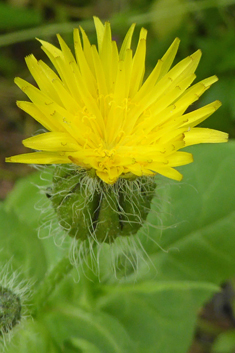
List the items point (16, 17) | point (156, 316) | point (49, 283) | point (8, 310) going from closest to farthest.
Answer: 1. point (8, 310)
2. point (49, 283)
3. point (156, 316)
4. point (16, 17)

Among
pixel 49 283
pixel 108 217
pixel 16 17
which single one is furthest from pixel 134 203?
pixel 16 17

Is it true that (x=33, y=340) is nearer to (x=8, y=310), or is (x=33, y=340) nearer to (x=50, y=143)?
(x=8, y=310)

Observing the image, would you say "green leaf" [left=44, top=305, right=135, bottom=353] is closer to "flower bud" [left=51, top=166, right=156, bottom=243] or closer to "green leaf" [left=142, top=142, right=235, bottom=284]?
"green leaf" [left=142, top=142, right=235, bottom=284]

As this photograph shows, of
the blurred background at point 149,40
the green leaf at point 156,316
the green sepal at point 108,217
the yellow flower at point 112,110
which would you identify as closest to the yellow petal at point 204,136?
the yellow flower at point 112,110

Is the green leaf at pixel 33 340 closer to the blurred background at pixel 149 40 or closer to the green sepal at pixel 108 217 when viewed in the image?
the green sepal at pixel 108 217

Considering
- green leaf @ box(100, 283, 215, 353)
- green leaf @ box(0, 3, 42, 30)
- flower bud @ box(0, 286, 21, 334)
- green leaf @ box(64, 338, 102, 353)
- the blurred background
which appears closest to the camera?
flower bud @ box(0, 286, 21, 334)

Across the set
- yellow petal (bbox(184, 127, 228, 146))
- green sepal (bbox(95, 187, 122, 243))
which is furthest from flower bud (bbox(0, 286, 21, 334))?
yellow petal (bbox(184, 127, 228, 146))
